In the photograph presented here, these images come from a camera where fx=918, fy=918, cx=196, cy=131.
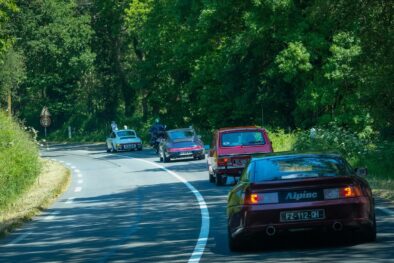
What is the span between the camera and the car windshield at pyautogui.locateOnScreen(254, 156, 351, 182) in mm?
11984

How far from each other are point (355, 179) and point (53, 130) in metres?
86.3

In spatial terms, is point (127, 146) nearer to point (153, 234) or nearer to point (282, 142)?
point (282, 142)

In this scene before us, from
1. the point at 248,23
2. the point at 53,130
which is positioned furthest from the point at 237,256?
the point at 53,130

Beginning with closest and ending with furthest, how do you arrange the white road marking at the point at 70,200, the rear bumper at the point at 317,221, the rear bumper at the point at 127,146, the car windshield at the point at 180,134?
1. the rear bumper at the point at 317,221
2. the white road marking at the point at 70,200
3. the car windshield at the point at 180,134
4. the rear bumper at the point at 127,146

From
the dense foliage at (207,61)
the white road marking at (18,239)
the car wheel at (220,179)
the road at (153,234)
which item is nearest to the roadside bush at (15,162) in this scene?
the road at (153,234)

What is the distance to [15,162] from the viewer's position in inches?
1074

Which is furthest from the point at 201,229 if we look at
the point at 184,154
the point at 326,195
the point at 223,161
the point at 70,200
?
the point at 184,154

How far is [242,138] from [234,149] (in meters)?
0.64

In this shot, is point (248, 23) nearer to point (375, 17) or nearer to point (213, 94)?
point (213, 94)

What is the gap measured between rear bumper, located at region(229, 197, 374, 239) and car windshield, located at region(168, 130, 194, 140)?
30.6 m

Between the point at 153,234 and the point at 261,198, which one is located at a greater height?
the point at 261,198

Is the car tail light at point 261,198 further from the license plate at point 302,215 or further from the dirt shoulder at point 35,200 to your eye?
the dirt shoulder at point 35,200

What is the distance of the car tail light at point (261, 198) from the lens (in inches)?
461

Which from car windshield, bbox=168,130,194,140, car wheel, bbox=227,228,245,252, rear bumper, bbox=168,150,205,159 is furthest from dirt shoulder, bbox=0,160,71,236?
car windshield, bbox=168,130,194,140
